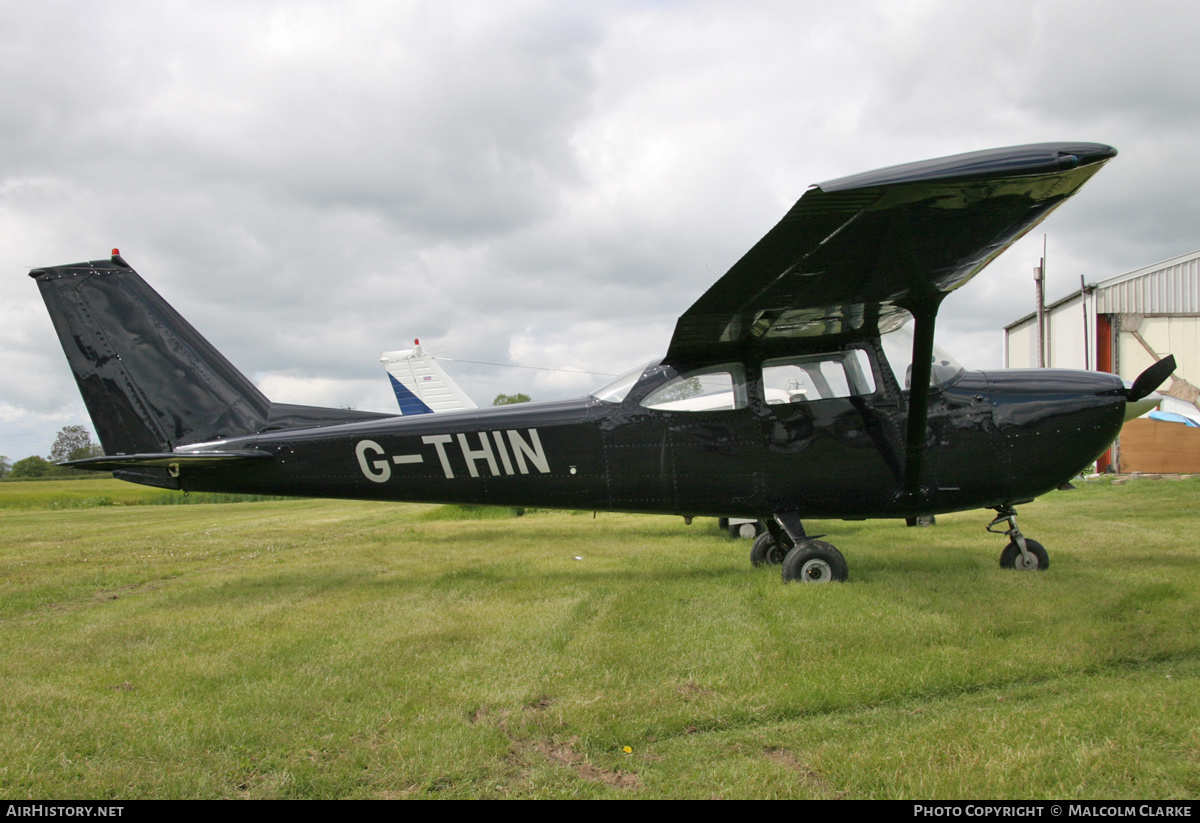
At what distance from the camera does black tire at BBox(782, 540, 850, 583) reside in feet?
21.1

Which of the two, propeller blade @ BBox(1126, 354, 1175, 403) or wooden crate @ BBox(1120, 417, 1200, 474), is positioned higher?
propeller blade @ BBox(1126, 354, 1175, 403)

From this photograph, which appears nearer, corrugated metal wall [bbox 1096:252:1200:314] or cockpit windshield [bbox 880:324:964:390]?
cockpit windshield [bbox 880:324:964:390]

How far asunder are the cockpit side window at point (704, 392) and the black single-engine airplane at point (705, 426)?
0.02m

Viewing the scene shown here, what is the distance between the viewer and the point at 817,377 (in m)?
6.78

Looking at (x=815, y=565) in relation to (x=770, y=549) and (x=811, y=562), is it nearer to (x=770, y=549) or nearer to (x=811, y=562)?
(x=811, y=562)

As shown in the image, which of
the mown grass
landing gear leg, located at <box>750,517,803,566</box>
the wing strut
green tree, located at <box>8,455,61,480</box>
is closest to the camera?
the wing strut

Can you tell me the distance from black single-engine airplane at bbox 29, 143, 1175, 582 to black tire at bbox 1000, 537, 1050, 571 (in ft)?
0.06

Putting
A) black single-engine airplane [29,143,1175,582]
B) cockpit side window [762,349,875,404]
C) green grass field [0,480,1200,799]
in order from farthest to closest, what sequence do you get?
cockpit side window [762,349,875,404], black single-engine airplane [29,143,1175,582], green grass field [0,480,1200,799]

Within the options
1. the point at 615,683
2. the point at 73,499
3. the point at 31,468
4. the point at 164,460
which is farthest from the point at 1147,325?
the point at 31,468

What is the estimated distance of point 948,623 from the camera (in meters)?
4.79

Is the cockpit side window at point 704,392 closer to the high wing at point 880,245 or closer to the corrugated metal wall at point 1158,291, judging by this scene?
the high wing at point 880,245

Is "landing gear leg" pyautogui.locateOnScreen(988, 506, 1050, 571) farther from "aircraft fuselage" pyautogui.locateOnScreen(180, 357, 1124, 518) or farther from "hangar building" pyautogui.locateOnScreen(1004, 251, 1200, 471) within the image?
"hangar building" pyautogui.locateOnScreen(1004, 251, 1200, 471)

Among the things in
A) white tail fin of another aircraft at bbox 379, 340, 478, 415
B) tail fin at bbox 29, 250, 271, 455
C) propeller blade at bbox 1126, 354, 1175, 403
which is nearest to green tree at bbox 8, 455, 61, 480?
white tail fin of another aircraft at bbox 379, 340, 478, 415
